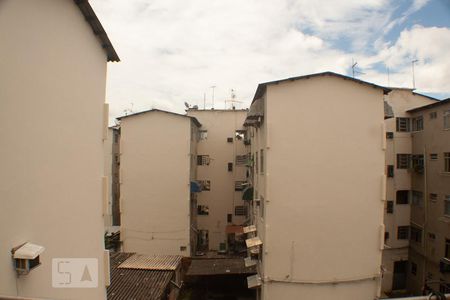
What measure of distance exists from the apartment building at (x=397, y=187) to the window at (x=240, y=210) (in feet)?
42.6

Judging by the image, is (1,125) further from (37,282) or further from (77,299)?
(77,299)

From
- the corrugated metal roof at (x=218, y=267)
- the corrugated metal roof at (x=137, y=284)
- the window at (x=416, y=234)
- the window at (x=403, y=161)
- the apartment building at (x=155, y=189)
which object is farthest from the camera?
the apartment building at (x=155, y=189)

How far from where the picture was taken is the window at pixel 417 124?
72.3 feet

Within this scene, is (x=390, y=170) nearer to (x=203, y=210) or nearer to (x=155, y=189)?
(x=203, y=210)

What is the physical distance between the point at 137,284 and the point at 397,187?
1989 cm

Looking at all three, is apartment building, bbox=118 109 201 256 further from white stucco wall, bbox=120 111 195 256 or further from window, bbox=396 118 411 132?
window, bbox=396 118 411 132

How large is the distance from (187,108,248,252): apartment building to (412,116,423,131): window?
1491cm

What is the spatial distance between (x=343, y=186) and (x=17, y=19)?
13.8m

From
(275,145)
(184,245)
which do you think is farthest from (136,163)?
(275,145)

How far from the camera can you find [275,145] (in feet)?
47.2

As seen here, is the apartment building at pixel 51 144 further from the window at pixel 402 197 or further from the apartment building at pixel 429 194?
the window at pixel 402 197

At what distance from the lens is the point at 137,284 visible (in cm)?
1508

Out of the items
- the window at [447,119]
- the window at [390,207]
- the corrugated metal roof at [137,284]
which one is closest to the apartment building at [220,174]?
the window at [390,207]

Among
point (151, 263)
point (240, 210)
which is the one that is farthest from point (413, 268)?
point (151, 263)
